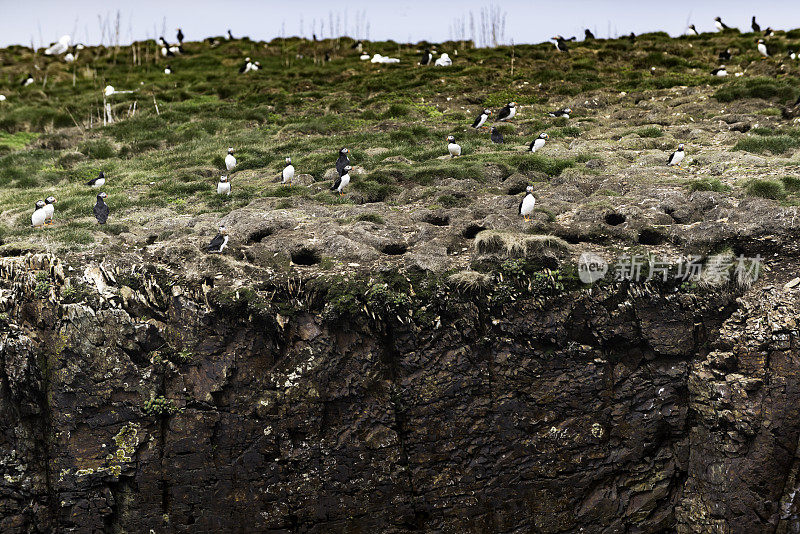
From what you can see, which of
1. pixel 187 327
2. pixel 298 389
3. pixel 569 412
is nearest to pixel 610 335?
pixel 569 412

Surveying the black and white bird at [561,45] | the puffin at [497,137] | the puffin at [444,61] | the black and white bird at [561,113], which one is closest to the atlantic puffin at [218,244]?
the puffin at [497,137]

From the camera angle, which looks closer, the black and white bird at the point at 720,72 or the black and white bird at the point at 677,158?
the black and white bird at the point at 677,158

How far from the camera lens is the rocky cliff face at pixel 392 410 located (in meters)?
14.8

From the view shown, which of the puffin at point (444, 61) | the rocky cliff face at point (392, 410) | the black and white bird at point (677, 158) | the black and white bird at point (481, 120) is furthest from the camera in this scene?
the puffin at point (444, 61)

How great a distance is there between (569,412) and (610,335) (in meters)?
1.81

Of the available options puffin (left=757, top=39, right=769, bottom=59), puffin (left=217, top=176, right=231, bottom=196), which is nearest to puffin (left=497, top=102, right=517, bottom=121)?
puffin (left=217, top=176, right=231, bottom=196)

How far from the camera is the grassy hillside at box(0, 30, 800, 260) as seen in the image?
72.0 feet

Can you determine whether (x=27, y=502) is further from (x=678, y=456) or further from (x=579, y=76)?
(x=579, y=76)

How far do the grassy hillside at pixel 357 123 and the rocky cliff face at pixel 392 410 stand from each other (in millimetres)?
3734

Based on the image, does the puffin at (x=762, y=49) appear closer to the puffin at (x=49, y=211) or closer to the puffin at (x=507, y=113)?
the puffin at (x=507, y=113)

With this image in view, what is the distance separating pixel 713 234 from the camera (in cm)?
1727

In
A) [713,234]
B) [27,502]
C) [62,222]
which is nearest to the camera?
[27,502]

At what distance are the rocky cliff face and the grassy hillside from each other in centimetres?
373

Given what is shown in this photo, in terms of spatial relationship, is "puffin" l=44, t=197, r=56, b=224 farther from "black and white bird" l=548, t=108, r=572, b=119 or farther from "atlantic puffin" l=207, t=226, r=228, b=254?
"black and white bird" l=548, t=108, r=572, b=119
